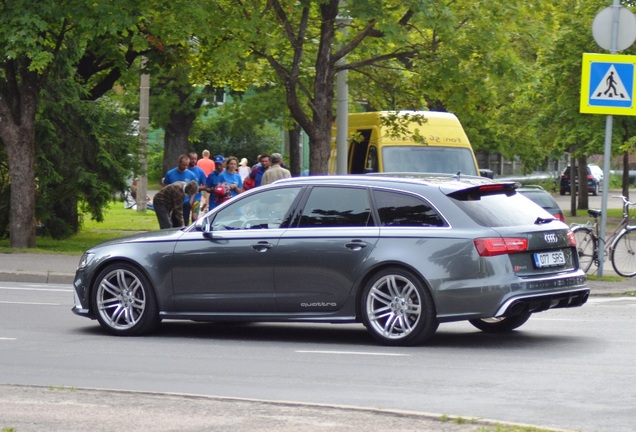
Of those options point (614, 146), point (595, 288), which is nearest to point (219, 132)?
point (614, 146)

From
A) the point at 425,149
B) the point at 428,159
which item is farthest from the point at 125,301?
the point at 425,149

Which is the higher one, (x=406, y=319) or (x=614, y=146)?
(x=614, y=146)

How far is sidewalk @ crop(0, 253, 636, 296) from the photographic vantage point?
61.2ft

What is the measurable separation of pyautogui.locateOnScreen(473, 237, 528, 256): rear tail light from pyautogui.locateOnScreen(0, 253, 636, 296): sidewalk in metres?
6.55

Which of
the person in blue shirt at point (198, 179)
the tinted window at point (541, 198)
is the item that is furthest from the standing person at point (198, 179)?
the tinted window at point (541, 198)

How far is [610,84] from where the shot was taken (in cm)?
1880

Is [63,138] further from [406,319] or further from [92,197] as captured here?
[406,319]

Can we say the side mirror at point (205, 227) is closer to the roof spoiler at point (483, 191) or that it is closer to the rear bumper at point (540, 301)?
the roof spoiler at point (483, 191)

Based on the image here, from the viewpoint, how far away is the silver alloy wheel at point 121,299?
1298cm

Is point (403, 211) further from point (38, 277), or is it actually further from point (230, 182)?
point (230, 182)

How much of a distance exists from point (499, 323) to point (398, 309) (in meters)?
1.67

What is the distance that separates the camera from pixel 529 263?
1172 cm

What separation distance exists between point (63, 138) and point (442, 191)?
17323 millimetres

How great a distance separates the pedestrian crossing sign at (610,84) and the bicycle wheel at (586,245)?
210cm
